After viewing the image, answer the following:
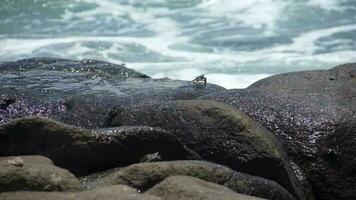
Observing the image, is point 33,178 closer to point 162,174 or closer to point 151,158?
point 162,174

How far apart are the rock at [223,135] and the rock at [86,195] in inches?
72.8

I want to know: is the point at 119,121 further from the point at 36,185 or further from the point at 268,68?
the point at 268,68

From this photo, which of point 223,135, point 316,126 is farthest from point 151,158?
point 316,126

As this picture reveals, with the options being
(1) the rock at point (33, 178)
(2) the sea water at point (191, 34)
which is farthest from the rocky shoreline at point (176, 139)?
(2) the sea water at point (191, 34)

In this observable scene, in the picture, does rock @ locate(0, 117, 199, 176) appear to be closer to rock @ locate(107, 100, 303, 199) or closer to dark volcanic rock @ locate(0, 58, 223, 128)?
rock @ locate(107, 100, 303, 199)

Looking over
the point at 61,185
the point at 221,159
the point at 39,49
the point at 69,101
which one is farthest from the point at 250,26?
the point at 61,185

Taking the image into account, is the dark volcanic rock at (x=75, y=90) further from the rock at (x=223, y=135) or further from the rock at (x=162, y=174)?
the rock at (x=162, y=174)

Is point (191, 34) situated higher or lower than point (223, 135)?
higher

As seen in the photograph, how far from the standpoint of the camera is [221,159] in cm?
528

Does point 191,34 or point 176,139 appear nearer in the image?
point 176,139

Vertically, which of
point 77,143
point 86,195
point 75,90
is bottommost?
point 86,195

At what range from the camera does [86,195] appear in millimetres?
3389

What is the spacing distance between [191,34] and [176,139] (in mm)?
10958

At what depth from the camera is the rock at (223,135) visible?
16.9ft
